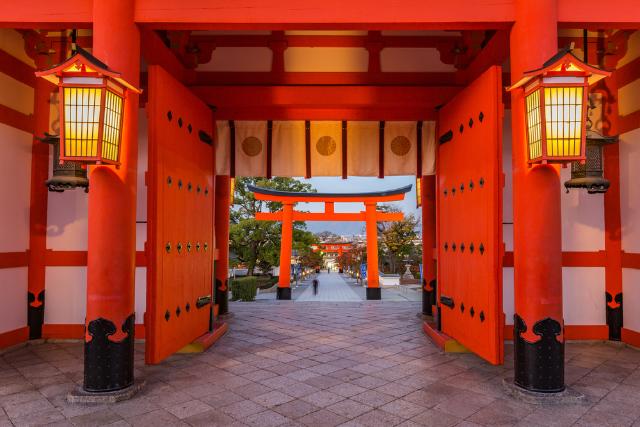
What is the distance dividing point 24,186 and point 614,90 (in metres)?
8.49

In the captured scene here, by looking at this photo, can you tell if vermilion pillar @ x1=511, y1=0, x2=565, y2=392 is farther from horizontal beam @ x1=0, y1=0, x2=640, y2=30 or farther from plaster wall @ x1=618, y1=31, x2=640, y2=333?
plaster wall @ x1=618, y1=31, x2=640, y2=333

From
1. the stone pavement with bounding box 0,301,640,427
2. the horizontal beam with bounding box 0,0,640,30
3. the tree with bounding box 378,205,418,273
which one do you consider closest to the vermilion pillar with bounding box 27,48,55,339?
the stone pavement with bounding box 0,301,640,427

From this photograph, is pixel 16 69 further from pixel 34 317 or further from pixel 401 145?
pixel 401 145

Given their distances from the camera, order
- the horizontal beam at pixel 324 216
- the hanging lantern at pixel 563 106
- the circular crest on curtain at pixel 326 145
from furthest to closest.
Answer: the horizontal beam at pixel 324 216
the circular crest on curtain at pixel 326 145
the hanging lantern at pixel 563 106

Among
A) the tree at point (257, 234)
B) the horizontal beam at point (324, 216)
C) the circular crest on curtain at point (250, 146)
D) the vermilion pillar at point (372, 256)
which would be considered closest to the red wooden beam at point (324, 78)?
the circular crest on curtain at point (250, 146)

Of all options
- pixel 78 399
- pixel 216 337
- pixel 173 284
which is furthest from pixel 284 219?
pixel 78 399

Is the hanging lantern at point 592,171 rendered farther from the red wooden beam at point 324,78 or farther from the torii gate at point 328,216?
the torii gate at point 328,216

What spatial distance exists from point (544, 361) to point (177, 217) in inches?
160

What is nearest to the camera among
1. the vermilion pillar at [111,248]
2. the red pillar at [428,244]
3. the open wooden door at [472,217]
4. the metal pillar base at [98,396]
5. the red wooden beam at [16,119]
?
the metal pillar base at [98,396]

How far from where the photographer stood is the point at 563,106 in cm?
331

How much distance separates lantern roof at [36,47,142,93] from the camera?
10.4ft

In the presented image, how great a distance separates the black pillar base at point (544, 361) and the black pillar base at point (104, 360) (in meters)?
3.64

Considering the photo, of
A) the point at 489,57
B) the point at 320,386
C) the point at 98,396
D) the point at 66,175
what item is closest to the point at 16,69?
the point at 66,175

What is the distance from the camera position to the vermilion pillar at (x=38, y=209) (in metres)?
5.66
